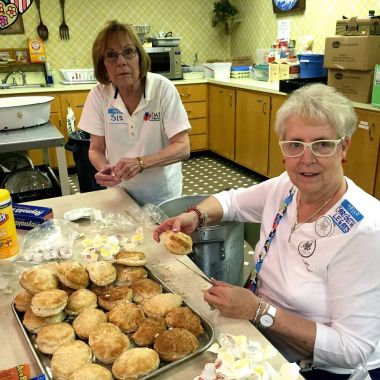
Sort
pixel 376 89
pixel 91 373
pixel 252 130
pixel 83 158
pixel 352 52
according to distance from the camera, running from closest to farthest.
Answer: pixel 91 373, pixel 376 89, pixel 352 52, pixel 83 158, pixel 252 130

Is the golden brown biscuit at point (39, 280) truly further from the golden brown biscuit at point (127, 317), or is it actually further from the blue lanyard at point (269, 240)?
the blue lanyard at point (269, 240)

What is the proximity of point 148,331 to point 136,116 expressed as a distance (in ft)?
3.86

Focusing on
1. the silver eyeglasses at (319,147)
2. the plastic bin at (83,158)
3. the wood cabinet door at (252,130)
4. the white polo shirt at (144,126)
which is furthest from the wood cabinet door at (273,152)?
the silver eyeglasses at (319,147)

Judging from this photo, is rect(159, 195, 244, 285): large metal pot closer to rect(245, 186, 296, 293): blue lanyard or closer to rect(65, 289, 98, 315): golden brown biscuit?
rect(245, 186, 296, 293): blue lanyard

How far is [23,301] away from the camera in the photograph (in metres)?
1.06

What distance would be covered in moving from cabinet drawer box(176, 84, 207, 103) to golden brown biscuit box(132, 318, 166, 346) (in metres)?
4.15

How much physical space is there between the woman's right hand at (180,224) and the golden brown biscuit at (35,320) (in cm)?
47

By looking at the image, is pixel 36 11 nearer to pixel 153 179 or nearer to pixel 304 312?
pixel 153 179

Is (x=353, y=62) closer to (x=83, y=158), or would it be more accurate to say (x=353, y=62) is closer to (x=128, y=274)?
(x=83, y=158)

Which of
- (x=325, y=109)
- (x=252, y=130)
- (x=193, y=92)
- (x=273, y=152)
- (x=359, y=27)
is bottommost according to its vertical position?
(x=273, y=152)

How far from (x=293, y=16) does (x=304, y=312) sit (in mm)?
4161

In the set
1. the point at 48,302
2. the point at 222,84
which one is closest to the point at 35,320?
the point at 48,302

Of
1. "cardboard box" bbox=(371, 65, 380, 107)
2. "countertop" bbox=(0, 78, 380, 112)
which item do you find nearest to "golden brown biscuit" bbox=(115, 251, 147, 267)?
"cardboard box" bbox=(371, 65, 380, 107)

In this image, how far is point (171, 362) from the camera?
89cm
